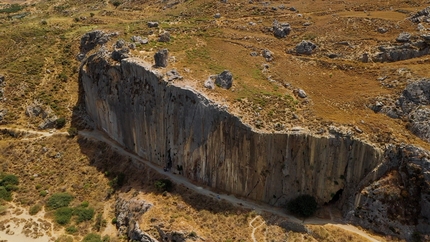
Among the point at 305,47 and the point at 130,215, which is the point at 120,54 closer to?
the point at 130,215

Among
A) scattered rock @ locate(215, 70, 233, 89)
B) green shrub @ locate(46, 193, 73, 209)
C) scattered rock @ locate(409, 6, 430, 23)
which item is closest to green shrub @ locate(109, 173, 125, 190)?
green shrub @ locate(46, 193, 73, 209)

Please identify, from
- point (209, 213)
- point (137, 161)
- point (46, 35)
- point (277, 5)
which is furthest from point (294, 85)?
point (46, 35)

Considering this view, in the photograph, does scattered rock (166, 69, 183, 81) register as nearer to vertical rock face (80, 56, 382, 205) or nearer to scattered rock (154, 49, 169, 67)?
vertical rock face (80, 56, 382, 205)

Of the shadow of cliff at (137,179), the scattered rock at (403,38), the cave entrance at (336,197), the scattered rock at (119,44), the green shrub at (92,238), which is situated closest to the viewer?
the cave entrance at (336,197)

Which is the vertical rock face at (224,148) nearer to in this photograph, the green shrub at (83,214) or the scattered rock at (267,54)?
the green shrub at (83,214)

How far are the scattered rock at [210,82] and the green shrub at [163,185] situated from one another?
52.5 ft

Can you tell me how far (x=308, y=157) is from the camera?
50156mm

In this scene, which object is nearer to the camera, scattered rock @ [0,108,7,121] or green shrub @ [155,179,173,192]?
green shrub @ [155,179,173,192]

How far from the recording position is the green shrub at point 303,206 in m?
49.9

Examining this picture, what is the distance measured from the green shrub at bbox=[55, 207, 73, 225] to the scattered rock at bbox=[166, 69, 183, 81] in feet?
86.8

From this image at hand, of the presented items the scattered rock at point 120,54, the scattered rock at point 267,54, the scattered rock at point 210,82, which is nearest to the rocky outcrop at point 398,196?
the scattered rock at point 210,82

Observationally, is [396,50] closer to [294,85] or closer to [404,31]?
[404,31]

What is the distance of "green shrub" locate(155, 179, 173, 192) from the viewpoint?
56.4 metres

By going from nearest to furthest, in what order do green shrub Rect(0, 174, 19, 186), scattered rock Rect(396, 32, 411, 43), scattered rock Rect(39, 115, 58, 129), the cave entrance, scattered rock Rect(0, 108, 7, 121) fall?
the cave entrance
scattered rock Rect(396, 32, 411, 43)
green shrub Rect(0, 174, 19, 186)
scattered rock Rect(39, 115, 58, 129)
scattered rock Rect(0, 108, 7, 121)
